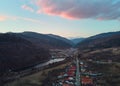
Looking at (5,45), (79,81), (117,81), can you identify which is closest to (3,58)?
(5,45)

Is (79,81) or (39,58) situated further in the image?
(39,58)

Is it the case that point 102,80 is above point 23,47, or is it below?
below

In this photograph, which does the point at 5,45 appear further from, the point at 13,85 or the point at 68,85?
the point at 68,85

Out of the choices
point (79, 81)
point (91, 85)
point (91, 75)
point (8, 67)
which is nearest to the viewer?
point (91, 85)

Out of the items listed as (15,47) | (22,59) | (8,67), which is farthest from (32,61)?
(8,67)

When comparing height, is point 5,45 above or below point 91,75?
above

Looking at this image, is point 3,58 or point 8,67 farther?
→ point 3,58

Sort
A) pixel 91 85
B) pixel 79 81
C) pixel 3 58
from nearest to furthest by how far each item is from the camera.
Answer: pixel 91 85, pixel 79 81, pixel 3 58

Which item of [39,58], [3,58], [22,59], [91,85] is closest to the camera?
[91,85]

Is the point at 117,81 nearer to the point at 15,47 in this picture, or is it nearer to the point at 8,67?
the point at 8,67
